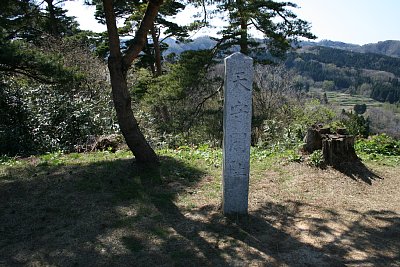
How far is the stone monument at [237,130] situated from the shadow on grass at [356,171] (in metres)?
2.88

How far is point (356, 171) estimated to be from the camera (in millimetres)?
6176

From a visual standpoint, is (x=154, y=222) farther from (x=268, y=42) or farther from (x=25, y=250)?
(x=268, y=42)

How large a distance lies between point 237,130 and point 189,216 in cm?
136

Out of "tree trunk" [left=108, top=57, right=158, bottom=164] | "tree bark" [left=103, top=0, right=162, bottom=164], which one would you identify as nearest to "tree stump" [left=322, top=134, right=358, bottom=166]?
"tree trunk" [left=108, top=57, right=158, bottom=164]

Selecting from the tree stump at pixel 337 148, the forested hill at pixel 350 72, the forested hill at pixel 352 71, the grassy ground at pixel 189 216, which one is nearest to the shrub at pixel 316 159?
the tree stump at pixel 337 148

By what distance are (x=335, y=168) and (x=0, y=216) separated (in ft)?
18.5

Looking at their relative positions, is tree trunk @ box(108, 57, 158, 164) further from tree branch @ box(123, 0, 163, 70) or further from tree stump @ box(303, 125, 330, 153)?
tree stump @ box(303, 125, 330, 153)

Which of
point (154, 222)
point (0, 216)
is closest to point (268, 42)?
point (154, 222)

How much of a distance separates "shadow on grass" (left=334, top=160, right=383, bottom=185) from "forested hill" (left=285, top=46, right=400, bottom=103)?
294 ft

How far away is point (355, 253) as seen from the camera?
344cm

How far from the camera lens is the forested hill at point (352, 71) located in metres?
101

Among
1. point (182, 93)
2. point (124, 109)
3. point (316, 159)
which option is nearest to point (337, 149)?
point (316, 159)

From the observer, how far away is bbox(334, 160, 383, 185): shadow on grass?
19.8ft

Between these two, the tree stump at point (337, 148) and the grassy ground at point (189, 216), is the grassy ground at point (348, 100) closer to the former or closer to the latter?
the tree stump at point (337, 148)
